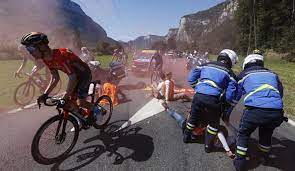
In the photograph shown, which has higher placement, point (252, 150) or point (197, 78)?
point (197, 78)

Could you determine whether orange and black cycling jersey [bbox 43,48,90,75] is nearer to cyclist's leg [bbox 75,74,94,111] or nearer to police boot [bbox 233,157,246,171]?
cyclist's leg [bbox 75,74,94,111]

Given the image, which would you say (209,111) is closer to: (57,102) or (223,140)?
(223,140)

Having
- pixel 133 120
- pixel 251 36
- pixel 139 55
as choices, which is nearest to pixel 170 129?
pixel 133 120

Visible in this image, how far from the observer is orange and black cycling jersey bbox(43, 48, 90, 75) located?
5.55 metres

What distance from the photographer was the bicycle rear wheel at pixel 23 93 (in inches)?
402

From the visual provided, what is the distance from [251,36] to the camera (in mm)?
74562


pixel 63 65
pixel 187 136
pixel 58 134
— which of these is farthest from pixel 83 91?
pixel 187 136

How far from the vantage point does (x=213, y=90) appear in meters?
5.83

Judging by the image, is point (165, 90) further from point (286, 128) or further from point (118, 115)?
point (286, 128)

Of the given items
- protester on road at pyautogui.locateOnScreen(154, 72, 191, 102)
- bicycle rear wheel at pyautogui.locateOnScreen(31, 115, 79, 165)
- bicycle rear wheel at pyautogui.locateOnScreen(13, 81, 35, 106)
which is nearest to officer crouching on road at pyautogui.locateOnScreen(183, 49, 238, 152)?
bicycle rear wheel at pyautogui.locateOnScreen(31, 115, 79, 165)

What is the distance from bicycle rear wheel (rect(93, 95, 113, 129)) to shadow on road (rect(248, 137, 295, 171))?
10.6 ft

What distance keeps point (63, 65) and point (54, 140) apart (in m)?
1.38

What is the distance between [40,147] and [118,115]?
11.1 ft

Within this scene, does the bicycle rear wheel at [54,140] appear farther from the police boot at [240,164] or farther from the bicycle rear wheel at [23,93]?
the bicycle rear wheel at [23,93]
